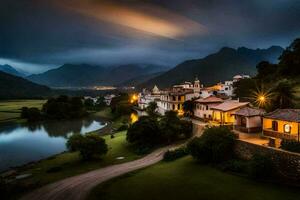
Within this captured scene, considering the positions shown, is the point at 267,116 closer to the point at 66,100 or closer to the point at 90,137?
the point at 90,137

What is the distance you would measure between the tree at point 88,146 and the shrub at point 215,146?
11574 millimetres

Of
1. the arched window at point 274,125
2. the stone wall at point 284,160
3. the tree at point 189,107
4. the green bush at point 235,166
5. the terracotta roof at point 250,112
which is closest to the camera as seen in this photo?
the stone wall at point 284,160

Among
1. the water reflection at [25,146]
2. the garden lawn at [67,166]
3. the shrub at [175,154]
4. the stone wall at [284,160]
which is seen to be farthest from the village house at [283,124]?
the water reflection at [25,146]

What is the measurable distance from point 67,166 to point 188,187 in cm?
1570

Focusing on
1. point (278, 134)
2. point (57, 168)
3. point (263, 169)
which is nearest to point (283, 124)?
point (278, 134)

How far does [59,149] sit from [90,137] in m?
14.9

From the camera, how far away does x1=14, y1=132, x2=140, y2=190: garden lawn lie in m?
23.4

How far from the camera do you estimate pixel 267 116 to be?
82.4 ft

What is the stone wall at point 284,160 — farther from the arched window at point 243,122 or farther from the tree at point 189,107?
the tree at point 189,107

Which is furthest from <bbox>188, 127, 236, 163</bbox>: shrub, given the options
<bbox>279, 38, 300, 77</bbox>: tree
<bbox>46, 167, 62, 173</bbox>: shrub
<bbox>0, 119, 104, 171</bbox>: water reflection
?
→ <bbox>279, 38, 300, 77</bbox>: tree

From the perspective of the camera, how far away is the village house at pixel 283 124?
22.3 meters

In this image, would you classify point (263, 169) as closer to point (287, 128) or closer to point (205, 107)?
point (287, 128)

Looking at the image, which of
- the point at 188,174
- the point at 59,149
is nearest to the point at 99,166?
the point at 188,174

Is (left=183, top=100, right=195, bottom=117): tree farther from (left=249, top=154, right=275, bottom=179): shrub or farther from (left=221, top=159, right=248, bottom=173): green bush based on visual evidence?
(left=249, top=154, right=275, bottom=179): shrub
